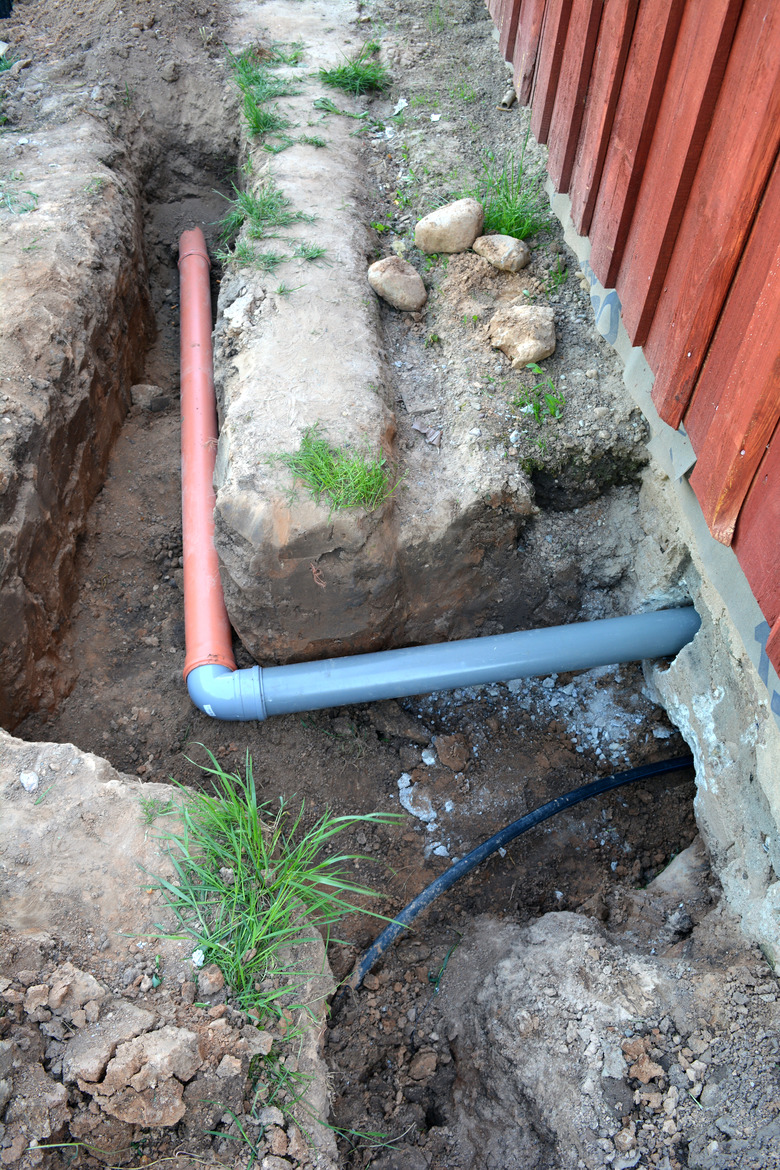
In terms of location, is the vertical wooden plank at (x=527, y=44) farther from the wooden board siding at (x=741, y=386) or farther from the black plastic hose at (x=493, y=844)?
the black plastic hose at (x=493, y=844)

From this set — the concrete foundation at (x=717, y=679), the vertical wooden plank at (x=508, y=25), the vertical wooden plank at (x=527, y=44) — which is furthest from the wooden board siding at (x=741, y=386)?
the vertical wooden plank at (x=508, y=25)

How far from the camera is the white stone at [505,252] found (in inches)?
114

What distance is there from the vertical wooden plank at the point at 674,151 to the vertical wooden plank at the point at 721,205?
0.07ft

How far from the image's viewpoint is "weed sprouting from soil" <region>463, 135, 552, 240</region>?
2.99 m

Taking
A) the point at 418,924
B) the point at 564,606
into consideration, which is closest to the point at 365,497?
the point at 564,606

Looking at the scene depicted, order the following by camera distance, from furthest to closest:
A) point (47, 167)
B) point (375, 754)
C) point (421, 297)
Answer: point (47, 167), point (421, 297), point (375, 754)

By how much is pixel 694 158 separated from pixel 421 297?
4.86 feet

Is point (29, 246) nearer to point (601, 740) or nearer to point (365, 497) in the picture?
point (365, 497)

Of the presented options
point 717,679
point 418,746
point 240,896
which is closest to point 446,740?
point 418,746

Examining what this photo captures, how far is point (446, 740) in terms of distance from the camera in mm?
2725

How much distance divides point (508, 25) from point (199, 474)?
92.5 inches

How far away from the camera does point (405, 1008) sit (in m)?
2.05

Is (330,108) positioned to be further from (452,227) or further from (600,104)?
(600,104)

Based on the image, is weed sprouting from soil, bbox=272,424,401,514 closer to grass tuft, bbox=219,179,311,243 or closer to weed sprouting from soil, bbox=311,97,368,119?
grass tuft, bbox=219,179,311,243
